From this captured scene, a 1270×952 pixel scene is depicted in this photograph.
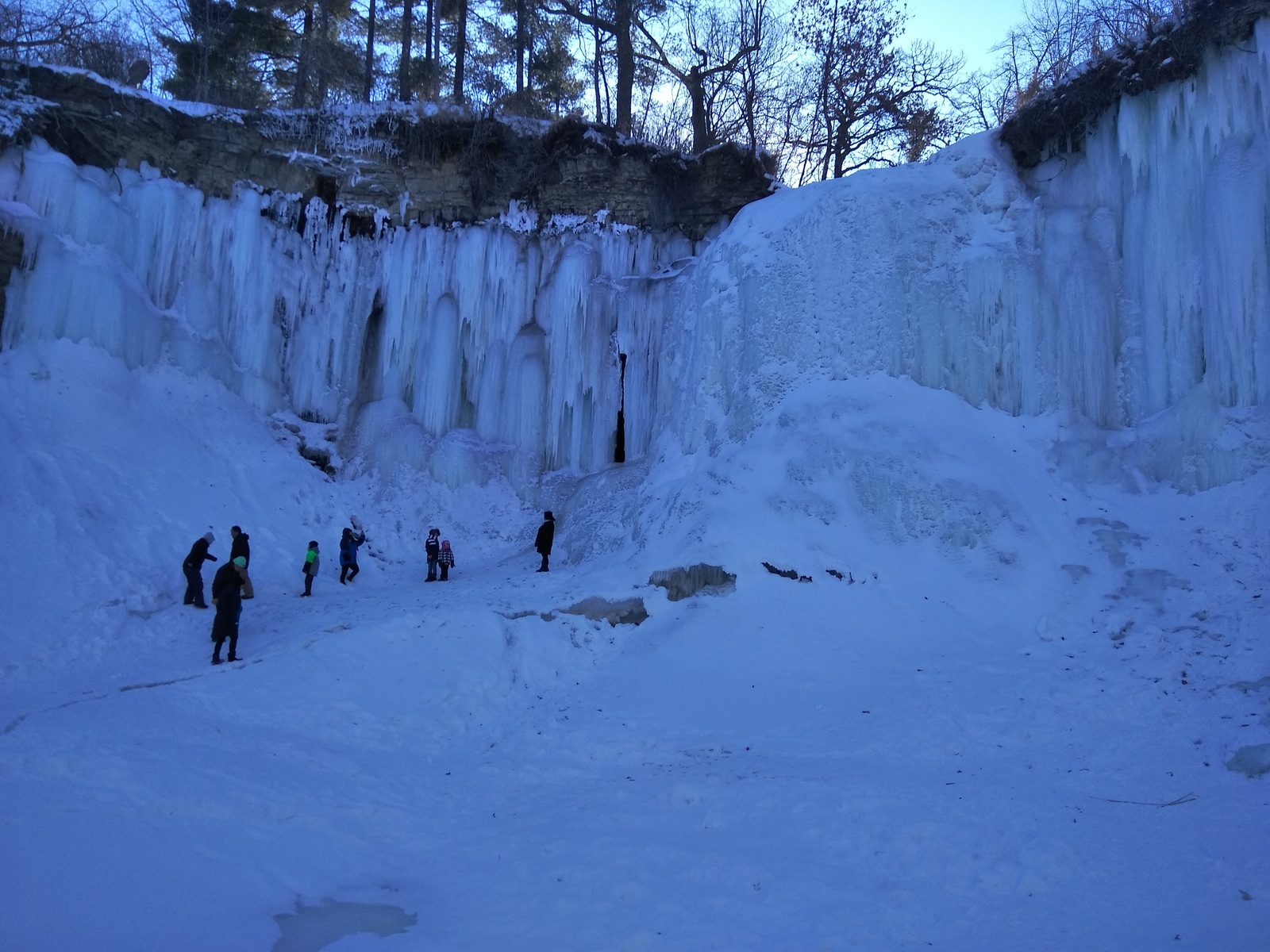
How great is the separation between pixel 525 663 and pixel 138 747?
4507mm

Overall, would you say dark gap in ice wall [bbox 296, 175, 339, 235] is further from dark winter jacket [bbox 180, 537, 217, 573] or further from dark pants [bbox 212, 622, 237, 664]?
dark pants [bbox 212, 622, 237, 664]

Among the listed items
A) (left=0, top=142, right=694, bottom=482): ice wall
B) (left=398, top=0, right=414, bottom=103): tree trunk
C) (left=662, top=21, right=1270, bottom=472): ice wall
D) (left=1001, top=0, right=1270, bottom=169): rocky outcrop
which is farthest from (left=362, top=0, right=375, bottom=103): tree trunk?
(left=1001, top=0, right=1270, bottom=169): rocky outcrop

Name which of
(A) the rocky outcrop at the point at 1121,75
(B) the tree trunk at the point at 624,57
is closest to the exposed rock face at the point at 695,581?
(A) the rocky outcrop at the point at 1121,75

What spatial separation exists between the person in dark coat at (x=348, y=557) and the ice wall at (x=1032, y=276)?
606cm

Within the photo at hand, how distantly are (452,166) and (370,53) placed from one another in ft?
21.0

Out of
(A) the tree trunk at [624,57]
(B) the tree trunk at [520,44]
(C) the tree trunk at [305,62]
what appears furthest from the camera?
(B) the tree trunk at [520,44]

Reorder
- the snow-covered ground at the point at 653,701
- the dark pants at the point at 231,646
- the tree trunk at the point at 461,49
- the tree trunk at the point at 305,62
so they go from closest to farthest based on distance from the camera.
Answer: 1. the snow-covered ground at the point at 653,701
2. the dark pants at the point at 231,646
3. the tree trunk at the point at 305,62
4. the tree trunk at the point at 461,49

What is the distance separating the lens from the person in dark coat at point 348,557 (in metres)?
15.7

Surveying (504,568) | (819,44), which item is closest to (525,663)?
(504,568)

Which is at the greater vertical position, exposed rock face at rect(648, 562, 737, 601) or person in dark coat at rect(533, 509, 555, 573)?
person in dark coat at rect(533, 509, 555, 573)

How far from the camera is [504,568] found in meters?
16.4

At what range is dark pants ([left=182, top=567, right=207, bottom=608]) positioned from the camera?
13078 millimetres

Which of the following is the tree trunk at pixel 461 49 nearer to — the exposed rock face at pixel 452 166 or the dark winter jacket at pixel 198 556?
the exposed rock face at pixel 452 166

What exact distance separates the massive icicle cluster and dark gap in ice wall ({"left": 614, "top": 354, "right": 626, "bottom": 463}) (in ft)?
0.39
